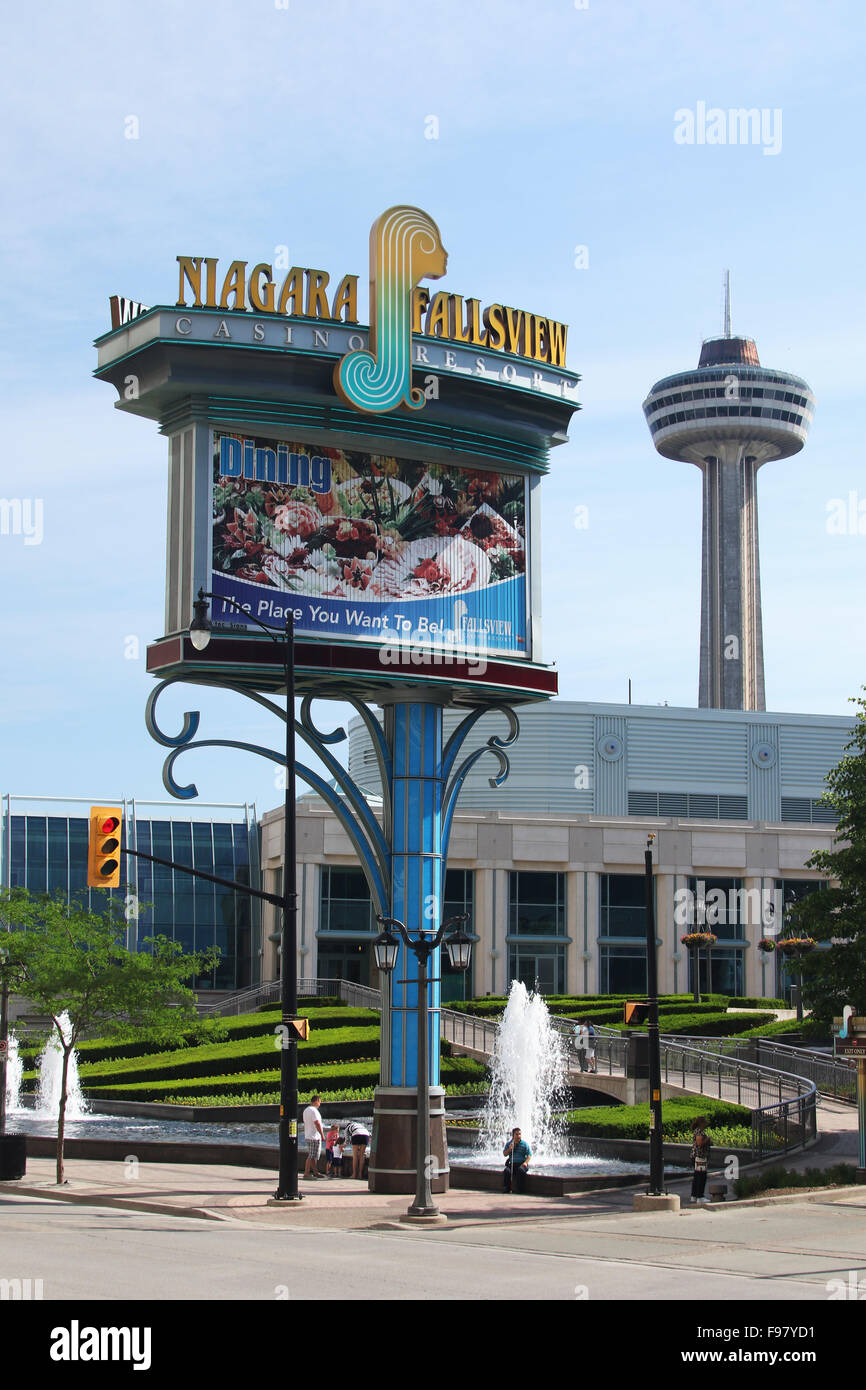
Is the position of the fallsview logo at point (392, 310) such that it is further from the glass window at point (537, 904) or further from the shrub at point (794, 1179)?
the glass window at point (537, 904)

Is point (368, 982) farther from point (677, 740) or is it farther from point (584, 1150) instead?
point (584, 1150)

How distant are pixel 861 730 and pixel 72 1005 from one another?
1680 centimetres

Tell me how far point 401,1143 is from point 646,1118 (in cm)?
845

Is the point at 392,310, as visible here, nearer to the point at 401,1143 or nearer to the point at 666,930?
the point at 401,1143

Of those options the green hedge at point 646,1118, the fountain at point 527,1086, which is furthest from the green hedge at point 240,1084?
the green hedge at point 646,1118

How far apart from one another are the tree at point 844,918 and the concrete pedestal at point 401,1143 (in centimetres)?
795

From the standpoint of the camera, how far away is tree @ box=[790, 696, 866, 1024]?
3194cm

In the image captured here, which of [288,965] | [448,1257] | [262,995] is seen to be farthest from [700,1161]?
[262,995]

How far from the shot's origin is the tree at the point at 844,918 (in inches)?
1257

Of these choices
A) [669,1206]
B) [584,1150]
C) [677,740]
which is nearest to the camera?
[669,1206]

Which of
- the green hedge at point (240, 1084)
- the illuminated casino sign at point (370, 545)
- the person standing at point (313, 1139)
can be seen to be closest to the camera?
the illuminated casino sign at point (370, 545)

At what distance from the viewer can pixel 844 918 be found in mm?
32562
